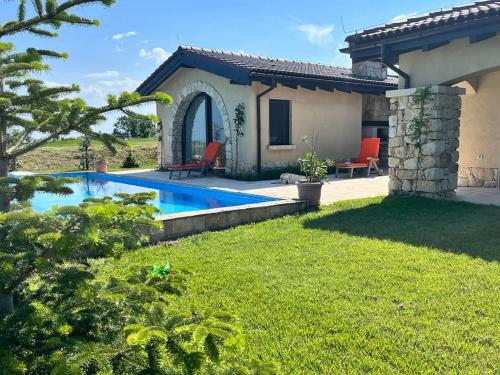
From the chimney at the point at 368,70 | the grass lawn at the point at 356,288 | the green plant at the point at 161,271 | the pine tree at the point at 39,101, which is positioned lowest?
the grass lawn at the point at 356,288

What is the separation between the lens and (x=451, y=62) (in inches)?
336

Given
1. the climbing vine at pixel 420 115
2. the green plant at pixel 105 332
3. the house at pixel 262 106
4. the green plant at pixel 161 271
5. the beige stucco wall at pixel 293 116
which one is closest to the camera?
the green plant at pixel 105 332

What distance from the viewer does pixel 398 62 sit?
9602 millimetres

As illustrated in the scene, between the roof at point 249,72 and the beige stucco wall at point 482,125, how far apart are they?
425 centimetres

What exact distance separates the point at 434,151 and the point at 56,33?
7.63m

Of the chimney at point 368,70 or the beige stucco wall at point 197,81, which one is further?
the chimney at point 368,70

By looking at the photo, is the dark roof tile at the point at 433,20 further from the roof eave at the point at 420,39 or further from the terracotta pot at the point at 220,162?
the terracotta pot at the point at 220,162

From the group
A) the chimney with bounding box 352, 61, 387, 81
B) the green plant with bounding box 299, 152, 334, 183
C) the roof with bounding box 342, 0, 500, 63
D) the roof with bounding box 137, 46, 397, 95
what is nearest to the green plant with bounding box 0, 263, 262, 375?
the green plant with bounding box 299, 152, 334, 183

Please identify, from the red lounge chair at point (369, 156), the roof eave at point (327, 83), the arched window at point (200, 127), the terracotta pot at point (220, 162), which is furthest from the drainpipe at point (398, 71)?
the arched window at point (200, 127)

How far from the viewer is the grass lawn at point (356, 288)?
9.62 ft

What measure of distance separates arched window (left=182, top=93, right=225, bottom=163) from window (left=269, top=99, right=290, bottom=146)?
201cm

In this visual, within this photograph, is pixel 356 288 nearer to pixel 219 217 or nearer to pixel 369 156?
pixel 219 217

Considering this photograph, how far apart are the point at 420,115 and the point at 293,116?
19.6 feet

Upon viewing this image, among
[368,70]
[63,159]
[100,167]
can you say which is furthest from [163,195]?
[63,159]
